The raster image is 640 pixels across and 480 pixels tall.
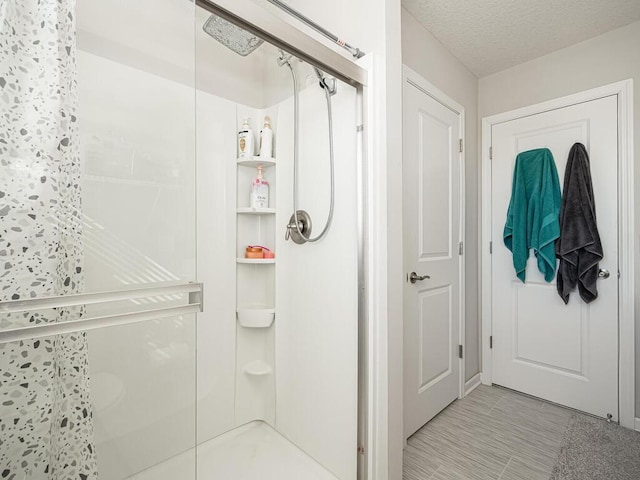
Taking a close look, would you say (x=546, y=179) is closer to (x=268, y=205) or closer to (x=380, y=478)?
(x=268, y=205)

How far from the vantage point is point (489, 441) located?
170 centimetres

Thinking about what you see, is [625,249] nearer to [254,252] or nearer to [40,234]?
[254,252]

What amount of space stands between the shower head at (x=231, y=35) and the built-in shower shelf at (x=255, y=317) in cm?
141

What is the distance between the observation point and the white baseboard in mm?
2240

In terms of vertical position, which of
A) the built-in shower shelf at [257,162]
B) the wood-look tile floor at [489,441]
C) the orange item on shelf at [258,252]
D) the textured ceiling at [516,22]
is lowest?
the wood-look tile floor at [489,441]

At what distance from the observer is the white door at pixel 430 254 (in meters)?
1.76

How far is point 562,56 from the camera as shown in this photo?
2.09m

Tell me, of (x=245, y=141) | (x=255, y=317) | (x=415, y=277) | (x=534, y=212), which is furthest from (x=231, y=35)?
(x=534, y=212)

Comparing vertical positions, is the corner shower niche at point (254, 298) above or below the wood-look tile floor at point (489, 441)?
above

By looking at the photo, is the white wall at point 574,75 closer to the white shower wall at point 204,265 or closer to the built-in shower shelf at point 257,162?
the white shower wall at point 204,265

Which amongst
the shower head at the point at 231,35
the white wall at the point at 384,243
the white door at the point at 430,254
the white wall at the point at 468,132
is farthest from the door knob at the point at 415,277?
the shower head at the point at 231,35

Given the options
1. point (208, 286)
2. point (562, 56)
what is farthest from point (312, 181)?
point (562, 56)

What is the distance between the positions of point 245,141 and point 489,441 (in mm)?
2236

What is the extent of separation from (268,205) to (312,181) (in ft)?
1.29
